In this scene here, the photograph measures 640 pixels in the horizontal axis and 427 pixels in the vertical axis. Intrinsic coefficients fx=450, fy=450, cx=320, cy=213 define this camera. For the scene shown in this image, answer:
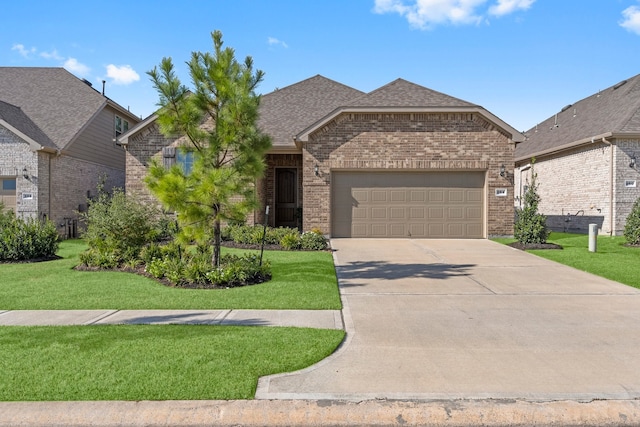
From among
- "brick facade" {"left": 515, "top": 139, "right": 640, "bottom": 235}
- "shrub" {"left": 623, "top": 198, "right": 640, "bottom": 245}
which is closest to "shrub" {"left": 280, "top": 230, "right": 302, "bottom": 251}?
"brick facade" {"left": 515, "top": 139, "right": 640, "bottom": 235}

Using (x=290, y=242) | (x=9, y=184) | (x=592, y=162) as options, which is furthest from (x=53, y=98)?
(x=592, y=162)

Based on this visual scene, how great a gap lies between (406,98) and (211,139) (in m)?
10.0

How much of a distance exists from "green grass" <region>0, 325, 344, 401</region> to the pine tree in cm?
339

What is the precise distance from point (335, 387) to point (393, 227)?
1305 centimetres

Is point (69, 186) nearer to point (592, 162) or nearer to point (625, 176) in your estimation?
point (592, 162)

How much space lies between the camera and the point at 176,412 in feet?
11.6

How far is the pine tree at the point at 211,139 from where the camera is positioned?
8.60 meters

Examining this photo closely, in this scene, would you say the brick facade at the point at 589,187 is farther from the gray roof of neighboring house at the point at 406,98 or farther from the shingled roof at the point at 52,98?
the shingled roof at the point at 52,98

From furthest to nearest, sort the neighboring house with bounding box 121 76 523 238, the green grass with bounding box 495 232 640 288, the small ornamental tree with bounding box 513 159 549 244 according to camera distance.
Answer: the neighboring house with bounding box 121 76 523 238, the small ornamental tree with bounding box 513 159 549 244, the green grass with bounding box 495 232 640 288

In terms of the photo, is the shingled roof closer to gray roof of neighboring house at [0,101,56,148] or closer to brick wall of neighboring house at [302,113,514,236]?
gray roof of neighboring house at [0,101,56,148]

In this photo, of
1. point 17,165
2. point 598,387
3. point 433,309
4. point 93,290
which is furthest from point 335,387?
point 17,165

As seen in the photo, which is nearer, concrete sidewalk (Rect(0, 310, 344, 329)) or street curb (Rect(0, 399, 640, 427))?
street curb (Rect(0, 399, 640, 427))

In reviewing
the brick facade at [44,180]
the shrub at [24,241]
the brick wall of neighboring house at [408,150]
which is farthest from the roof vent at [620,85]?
the shrub at [24,241]

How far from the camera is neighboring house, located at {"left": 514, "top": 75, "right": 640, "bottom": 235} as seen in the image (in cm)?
1698
